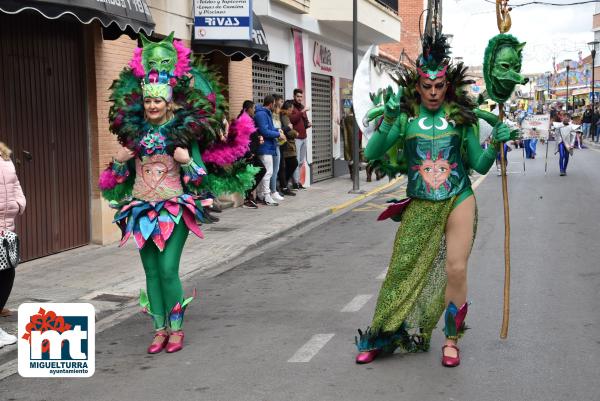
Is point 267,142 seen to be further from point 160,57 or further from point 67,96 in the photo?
point 160,57

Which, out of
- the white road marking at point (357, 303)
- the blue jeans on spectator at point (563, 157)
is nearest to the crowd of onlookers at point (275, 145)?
the white road marking at point (357, 303)

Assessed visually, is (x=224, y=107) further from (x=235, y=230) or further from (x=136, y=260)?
(x=235, y=230)

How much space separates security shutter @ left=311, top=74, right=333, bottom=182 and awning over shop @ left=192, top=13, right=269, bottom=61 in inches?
307

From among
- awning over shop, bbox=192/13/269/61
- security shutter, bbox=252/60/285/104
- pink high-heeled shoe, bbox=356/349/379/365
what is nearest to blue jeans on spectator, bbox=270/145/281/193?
security shutter, bbox=252/60/285/104

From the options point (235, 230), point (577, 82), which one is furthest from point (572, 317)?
point (577, 82)

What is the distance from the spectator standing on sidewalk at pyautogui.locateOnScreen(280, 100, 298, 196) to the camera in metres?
17.4

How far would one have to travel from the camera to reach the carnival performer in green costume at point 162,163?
6102 mm

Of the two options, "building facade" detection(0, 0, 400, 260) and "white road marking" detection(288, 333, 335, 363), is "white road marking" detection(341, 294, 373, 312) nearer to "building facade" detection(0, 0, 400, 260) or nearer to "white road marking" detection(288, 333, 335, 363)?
"white road marking" detection(288, 333, 335, 363)

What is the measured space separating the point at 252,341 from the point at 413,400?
5.84ft

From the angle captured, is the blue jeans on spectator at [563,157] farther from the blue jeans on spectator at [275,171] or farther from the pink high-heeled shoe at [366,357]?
the pink high-heeled shoe at [366,357]

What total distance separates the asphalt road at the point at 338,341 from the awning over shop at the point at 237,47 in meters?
4.35

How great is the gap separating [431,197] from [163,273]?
1900mm

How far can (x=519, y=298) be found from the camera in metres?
7.76

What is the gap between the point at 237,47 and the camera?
14195mm
